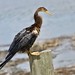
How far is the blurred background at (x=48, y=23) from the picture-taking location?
50.0 ft

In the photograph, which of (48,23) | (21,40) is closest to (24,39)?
(21,40)

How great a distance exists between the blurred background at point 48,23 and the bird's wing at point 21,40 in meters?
6.24

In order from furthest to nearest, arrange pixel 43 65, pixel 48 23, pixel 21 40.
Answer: pixel 48 23 < pixel 21 40 < pixel 43 65

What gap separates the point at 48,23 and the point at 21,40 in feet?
49.0

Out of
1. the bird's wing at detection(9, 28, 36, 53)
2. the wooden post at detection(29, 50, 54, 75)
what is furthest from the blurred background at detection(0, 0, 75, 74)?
the wooden post at detection(29, 50, 54, 75)

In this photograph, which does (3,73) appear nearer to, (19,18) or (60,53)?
(60,53)

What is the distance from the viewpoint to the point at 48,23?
850 inches

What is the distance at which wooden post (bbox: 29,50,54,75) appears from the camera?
5.54 metres

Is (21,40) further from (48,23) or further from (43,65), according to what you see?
(48,23)

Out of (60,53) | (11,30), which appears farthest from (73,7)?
(60,53)

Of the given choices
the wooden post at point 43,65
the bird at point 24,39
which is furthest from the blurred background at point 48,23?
the wooden post at point 43,65

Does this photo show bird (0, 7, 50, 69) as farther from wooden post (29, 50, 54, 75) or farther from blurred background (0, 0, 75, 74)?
blurred background (0, 0, 75, 74)

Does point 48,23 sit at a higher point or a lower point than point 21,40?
higher

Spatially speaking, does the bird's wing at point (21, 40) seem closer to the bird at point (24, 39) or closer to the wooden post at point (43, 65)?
the bird at point (24, 39)
